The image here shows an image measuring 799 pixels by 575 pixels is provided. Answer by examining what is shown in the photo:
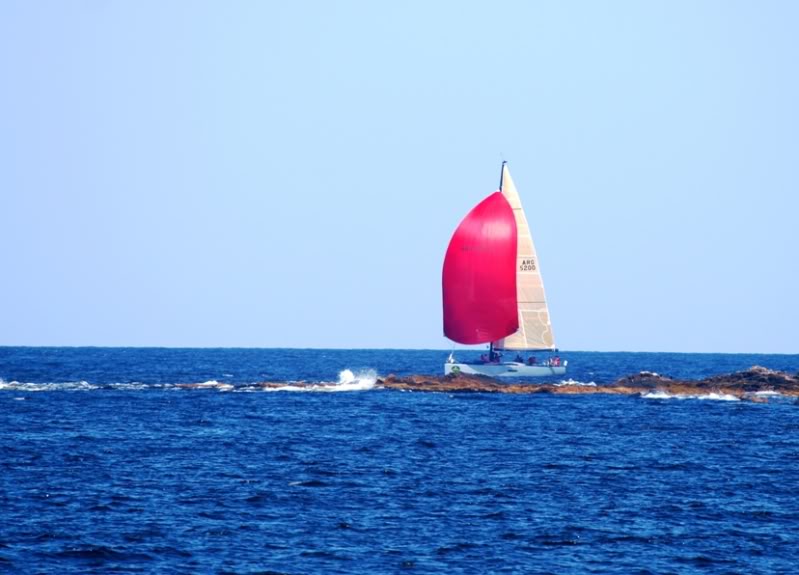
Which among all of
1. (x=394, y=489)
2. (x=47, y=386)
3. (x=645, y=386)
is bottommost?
(x=394, y=489)

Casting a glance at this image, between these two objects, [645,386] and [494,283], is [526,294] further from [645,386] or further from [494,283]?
[645,386]

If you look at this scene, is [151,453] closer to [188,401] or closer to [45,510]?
[45,510]

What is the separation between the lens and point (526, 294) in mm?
95188

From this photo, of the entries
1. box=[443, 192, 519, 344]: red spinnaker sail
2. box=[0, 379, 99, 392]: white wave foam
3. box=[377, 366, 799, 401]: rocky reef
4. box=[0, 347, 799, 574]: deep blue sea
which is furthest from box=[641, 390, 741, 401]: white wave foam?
box=[0, 379, 99, 392]: white wave foam

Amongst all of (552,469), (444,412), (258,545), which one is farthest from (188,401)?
(258,545)

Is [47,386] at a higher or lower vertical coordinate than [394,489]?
higher

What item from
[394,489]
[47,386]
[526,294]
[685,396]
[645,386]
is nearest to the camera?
[394,489]

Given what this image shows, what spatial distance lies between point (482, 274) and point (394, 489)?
49.8m

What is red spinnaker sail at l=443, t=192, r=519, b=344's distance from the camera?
9219cm

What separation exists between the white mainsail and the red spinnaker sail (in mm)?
1017

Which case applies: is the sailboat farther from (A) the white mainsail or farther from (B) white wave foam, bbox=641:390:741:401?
(B) white wave foam, bbox=641:390:741:401

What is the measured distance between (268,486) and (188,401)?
→ 1479 inches

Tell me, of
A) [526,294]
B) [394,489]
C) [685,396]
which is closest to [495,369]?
[526,294]

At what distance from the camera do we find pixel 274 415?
70938mm
